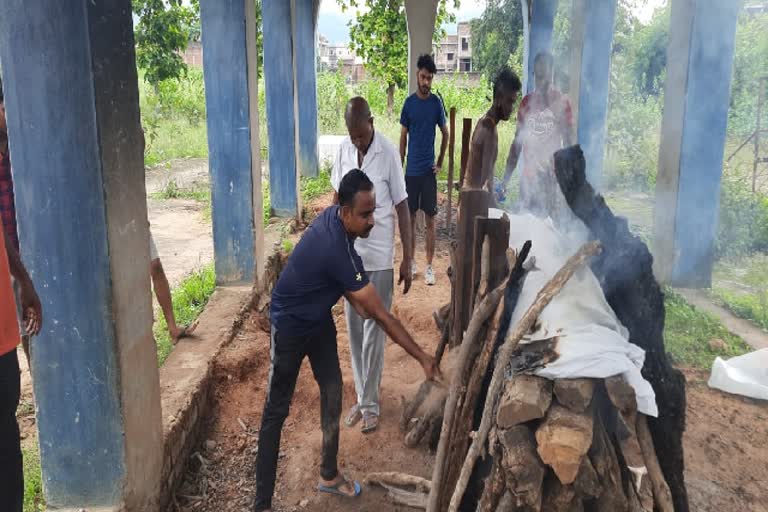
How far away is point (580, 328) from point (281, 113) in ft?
25.0

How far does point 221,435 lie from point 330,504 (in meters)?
1.08

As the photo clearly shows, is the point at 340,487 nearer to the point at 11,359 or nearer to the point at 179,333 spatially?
the point at 11,359

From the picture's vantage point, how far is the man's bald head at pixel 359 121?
425 centimetres

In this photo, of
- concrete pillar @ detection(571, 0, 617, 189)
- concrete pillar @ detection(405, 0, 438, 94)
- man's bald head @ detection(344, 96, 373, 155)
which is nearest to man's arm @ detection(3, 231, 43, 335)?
man's bald head @ detection(344, 96, 373, 155)

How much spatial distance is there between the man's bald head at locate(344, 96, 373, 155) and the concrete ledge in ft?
6.19

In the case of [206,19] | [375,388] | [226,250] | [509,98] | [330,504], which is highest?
[206,19]

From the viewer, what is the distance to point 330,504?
3836mm

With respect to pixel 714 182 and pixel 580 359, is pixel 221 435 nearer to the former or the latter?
pixel 580 359

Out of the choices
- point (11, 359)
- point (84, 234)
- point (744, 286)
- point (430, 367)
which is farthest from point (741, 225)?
point (11, 359)

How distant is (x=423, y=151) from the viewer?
23.9ft

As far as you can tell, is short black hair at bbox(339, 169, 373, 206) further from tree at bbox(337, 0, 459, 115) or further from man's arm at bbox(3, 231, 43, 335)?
tree at bbox(337, 0, 459, 115)

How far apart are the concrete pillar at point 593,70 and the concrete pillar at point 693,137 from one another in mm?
1557

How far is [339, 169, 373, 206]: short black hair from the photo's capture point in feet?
11.0

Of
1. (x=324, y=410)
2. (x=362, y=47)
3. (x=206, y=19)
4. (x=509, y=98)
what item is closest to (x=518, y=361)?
(x=324, y=410)
